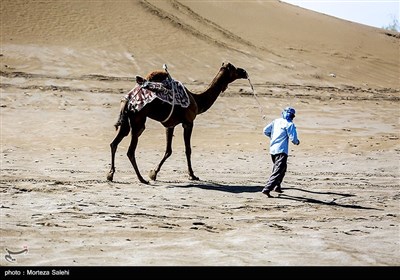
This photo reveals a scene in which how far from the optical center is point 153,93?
1167 centimetres

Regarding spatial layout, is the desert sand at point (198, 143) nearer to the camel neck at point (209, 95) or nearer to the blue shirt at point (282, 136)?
the blue shirt at point (282, 136)

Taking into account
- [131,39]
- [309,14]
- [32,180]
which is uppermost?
[309,14]

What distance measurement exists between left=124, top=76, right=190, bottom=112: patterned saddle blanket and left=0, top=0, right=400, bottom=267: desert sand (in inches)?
49.8

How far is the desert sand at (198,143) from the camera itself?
7.53 meters

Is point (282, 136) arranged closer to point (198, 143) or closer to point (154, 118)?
point (154, 118)

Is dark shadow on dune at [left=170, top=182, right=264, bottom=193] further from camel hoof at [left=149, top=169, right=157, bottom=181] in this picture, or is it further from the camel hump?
the camel hump

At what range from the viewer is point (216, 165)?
1440 cm

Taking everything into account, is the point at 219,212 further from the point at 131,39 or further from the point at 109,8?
the point at 109,8

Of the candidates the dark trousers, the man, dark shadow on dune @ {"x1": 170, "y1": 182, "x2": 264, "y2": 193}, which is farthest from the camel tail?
the dark trousers

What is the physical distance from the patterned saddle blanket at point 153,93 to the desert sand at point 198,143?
1266 mm

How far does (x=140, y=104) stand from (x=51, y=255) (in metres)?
5.14

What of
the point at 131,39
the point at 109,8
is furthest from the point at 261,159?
the point at 109,8

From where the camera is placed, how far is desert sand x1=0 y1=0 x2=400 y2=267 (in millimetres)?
7527

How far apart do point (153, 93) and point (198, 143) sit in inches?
238
